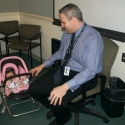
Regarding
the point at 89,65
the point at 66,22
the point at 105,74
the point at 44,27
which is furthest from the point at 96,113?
the point at 44,27

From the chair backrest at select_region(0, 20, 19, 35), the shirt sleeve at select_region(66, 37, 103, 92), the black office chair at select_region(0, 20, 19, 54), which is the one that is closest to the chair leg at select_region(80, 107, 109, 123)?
the shirt sleeve at select_region(66, 37, 103, 92)

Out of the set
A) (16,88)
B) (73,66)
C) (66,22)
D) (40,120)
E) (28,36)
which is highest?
(66,22)

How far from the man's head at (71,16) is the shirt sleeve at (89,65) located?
228mm

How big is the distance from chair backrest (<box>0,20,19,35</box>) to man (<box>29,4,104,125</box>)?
2192 millimetres

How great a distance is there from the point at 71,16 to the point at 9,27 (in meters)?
2.62

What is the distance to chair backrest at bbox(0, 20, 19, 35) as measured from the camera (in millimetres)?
4129

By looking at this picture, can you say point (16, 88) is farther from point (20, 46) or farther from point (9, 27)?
point (9, 27)

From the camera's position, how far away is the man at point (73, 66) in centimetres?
182

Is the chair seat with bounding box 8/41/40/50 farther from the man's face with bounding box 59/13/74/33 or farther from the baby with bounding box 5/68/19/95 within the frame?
the man's face with bounding box 59/13/74/33

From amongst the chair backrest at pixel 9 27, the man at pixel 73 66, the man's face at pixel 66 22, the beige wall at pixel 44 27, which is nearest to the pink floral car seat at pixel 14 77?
the man at pixel 73 66

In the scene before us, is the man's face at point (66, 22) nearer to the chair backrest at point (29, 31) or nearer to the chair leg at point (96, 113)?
the chair leg at point (96, 113)

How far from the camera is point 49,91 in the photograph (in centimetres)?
213

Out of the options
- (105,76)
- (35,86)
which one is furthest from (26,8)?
(105,76)

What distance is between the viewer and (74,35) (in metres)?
2.12
